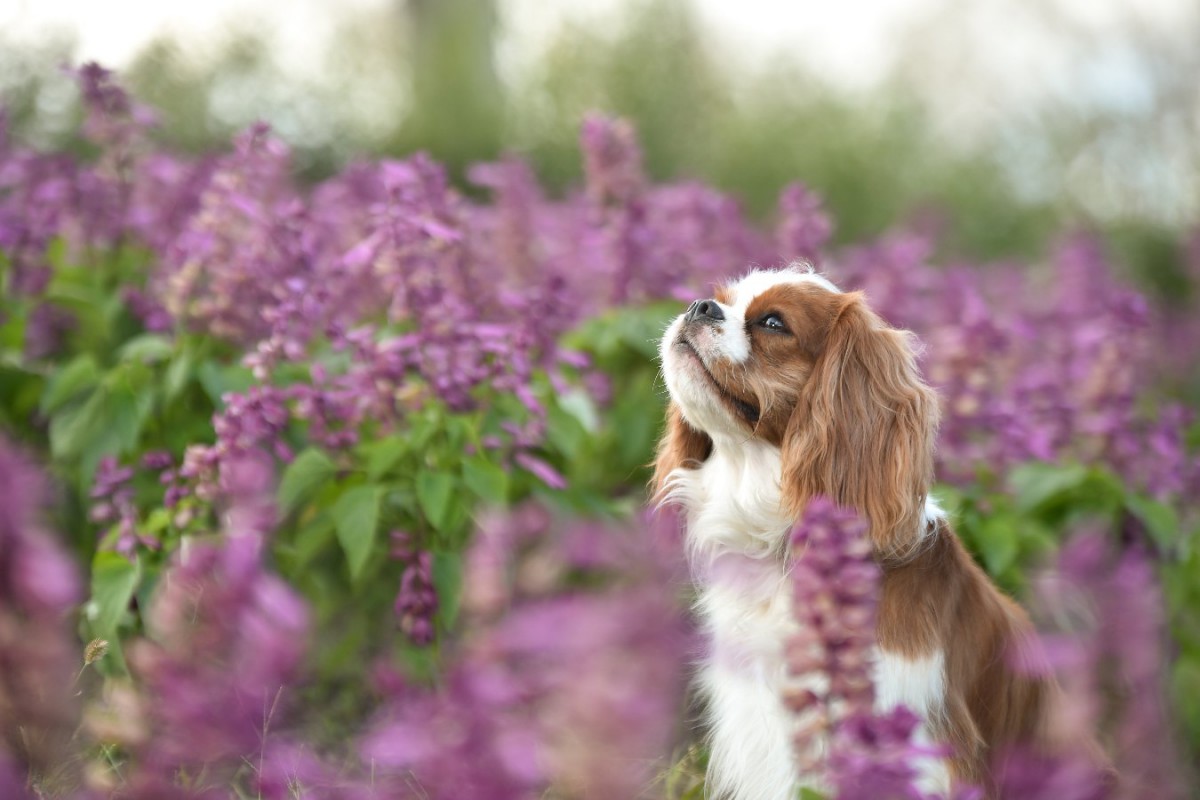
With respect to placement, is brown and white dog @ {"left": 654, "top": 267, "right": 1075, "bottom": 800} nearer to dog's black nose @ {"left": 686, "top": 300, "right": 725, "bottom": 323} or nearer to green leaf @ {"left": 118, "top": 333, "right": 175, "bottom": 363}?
dog's black nose @ {"left": 686, "top": 300, "right": 725, "bottom": 323}

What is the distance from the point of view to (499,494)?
3.27 metres

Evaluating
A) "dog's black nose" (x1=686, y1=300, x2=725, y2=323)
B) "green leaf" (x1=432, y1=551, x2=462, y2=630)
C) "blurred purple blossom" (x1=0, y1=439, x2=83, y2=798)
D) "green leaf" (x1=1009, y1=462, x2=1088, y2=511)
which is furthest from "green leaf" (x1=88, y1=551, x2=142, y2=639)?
"green leaf" (x1=1009, y1=462, x2=1088, y2=511)

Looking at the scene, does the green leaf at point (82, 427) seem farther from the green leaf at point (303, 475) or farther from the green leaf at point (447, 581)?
the green leaf at point (447, 581)

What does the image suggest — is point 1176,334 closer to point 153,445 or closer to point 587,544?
point 153,445

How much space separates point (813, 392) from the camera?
3004mm

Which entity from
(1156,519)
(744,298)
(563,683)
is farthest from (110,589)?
(1156,519)

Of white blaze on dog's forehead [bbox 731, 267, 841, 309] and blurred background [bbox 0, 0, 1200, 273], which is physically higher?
blurred background [bbox 0, 0, 1200, 273]

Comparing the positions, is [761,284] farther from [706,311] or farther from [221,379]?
[221,379]

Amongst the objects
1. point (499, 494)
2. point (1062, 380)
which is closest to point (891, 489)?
point (499, 494)

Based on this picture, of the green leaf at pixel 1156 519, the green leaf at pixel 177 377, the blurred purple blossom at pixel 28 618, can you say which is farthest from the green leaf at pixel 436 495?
the green leaf at pixel 1156 519

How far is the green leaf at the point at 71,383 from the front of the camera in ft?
11.7

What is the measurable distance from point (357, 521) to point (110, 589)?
2.11 feet

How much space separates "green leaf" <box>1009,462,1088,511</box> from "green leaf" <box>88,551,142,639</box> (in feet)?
9.06

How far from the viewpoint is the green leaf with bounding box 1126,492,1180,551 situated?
3.91 metres
